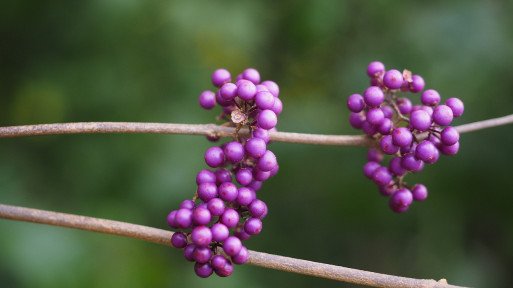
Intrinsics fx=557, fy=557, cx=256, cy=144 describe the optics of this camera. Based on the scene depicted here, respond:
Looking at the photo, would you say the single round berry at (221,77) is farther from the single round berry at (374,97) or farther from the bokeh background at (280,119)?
the bokeh background at (280,119)

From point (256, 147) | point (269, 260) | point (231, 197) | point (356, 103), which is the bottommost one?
point (269, 260)

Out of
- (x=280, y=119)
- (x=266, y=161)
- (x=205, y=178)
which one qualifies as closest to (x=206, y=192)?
(x=205, y=178)

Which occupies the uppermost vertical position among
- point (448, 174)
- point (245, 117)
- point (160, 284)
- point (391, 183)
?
point (245, 117)

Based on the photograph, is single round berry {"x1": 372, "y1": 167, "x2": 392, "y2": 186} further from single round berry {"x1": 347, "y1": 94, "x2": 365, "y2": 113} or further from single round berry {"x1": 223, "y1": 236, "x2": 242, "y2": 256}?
single round berry {"x1": 223, "y1": 236, "x2": 242, "y2": 256}

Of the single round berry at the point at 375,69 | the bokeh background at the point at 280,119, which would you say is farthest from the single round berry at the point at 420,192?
the bokeh background at the point at 280,119

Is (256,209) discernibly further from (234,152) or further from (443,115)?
(443,115)

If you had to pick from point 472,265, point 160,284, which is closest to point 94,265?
point 160,284

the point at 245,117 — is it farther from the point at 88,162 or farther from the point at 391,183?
the point at 88,162
